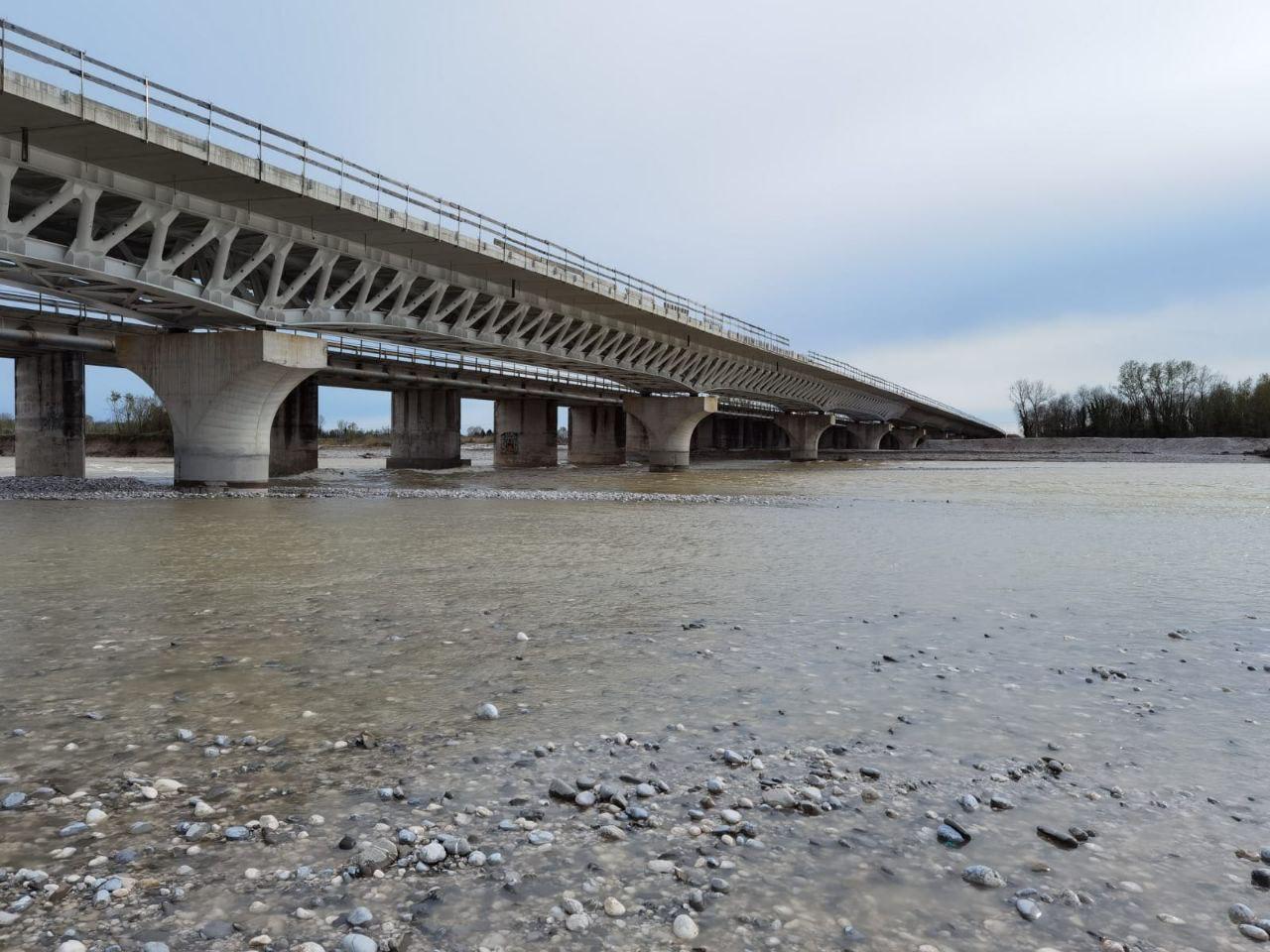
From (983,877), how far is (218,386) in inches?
1298

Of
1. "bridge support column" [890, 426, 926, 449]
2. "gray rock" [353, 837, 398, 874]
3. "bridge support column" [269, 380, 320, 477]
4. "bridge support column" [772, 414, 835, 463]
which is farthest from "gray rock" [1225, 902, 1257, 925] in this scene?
"bridge support column" [890, 426, 926, 449]

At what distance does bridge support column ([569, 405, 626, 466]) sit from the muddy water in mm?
74275

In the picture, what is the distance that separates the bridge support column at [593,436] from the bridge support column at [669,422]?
14.9m

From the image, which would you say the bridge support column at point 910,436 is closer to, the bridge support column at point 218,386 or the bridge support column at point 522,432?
the bridge support column at point 522,432

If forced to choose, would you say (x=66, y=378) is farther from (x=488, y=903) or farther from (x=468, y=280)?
(x=488, y=903)

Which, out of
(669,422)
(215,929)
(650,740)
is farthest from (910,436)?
(215,929)

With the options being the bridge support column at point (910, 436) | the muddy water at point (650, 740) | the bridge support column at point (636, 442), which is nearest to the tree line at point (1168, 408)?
the bridge support column at point (910, 436)

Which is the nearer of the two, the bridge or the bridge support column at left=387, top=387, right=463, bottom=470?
the bridge

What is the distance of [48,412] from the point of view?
39469mm

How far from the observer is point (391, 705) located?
5.86 m

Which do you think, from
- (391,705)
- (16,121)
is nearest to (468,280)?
(16,121)

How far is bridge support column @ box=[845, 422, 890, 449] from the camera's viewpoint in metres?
136

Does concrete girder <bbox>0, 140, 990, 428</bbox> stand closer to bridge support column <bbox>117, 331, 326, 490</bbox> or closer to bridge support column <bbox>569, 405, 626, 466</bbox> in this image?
bridge support column <bbox>117, 331, 326, 490</bbox>

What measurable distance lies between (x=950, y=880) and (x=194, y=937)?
3.12 m
